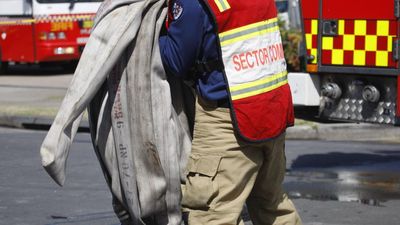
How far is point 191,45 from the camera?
367cm

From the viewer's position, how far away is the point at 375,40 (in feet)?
23.8

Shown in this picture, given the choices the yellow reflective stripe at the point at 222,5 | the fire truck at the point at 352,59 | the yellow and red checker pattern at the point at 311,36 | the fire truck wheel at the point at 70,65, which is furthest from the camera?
the fire truck wheel at the point at 70,65

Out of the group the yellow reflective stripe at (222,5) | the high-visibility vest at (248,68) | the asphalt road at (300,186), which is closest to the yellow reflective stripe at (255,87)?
the high-visibility vest at (248,68)

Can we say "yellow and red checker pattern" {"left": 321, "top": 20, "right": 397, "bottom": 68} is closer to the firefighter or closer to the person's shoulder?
the firefighter

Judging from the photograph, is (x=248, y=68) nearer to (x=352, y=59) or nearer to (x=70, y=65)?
(x=352, y=59)

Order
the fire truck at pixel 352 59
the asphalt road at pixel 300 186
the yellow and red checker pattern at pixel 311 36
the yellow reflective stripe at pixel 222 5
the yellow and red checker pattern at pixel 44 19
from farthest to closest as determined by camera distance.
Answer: the yellow and red checker pattern at pixel 44 19
the yellow and red checker pattern at pixel 311 36
the fire truck at pixel 352 59
the asphalt road at pixel 300 186
the yellow reflective stripe at pixel 222 5

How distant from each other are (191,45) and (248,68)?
0.77ft

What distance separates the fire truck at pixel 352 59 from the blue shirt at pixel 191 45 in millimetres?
3602

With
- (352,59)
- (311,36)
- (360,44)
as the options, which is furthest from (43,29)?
(360,44)

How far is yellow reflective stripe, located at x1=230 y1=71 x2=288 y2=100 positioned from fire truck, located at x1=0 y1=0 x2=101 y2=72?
1303 cm

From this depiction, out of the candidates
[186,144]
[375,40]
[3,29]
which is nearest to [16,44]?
[3,29]

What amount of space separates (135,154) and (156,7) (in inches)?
22.4

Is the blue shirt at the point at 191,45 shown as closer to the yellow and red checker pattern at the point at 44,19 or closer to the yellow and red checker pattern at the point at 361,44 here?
the yellow and red checker pattern at the point at 361,44

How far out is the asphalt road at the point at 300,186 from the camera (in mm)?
6215
